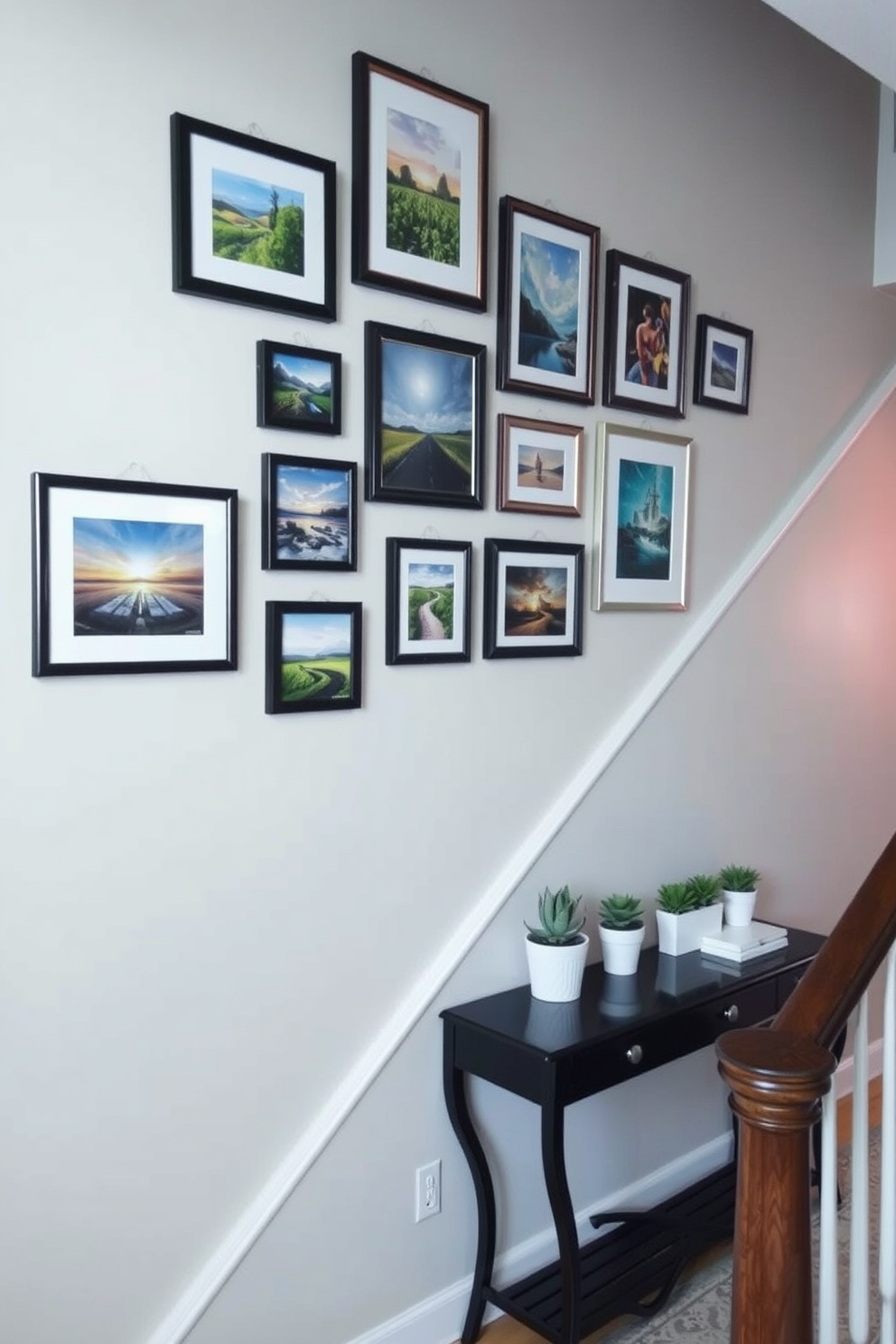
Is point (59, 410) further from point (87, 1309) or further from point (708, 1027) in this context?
point (708, 1027)

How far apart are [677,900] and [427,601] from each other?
103cm

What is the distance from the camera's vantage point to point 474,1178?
2367 mm

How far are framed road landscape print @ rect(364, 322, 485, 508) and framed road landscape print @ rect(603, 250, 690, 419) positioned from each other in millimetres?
467

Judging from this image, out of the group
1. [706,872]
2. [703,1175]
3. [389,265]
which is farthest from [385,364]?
[703,1175]

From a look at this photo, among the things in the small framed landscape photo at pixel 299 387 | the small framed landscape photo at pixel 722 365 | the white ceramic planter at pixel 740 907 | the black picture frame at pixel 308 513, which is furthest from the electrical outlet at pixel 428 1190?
the small framed landscape photo at pixel 722 365

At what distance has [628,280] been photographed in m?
2.65

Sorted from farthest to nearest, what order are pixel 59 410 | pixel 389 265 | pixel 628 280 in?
pixel 628 280, pixel 389 265, pixel 59 410

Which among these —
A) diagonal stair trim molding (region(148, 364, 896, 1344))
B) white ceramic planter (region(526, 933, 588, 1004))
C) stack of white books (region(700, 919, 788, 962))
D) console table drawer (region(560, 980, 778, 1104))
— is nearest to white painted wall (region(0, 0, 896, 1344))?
diagonal stair trim molding (region(148, 364, 896, 1344))

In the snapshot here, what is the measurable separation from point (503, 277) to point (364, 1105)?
5.70 ft

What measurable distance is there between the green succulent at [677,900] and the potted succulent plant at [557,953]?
40 centimetres

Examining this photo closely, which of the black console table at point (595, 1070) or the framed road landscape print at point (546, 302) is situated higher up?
the framed road landscape print at point (546, 302)

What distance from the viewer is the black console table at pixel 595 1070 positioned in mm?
2154

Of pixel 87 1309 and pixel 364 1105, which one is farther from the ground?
pixel 364 1105

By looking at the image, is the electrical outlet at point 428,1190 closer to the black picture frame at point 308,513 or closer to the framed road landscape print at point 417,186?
the black picture frame at point 308,513
